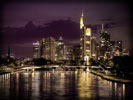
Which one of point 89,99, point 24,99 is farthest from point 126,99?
point 24,99

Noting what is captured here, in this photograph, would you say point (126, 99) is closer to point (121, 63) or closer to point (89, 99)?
point (89, 99)

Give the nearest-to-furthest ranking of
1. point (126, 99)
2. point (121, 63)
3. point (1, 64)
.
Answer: point (126, 99) → point (121, 63) → point (1, 64)

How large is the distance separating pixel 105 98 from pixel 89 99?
2.12 metres

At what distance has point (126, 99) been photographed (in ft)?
118

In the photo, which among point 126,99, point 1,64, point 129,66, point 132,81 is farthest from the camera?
point 1,64

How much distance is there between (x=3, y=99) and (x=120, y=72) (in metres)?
56.9

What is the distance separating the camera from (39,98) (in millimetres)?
37188

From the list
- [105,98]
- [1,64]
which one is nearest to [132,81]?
[105,98]

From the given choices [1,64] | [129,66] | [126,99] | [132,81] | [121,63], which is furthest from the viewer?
[1,64]

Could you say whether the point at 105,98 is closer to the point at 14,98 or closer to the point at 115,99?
the point at 115,99

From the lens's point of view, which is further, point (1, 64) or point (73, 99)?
point (1, 64)

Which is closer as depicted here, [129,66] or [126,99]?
[126,99]

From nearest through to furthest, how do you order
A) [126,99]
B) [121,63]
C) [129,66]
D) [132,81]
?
[126,99] → [132,81] → [129,66] → [121,63]

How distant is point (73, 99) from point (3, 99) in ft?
25.9
